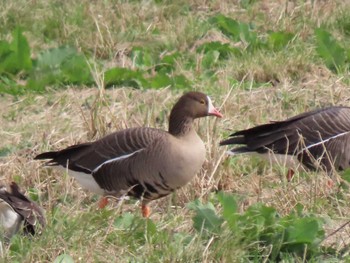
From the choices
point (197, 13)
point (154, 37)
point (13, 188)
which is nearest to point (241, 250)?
point (13, 188)

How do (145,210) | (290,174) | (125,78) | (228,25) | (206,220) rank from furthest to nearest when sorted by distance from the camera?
(228,25) → (125,78) → (290,174) → (145,210) → (206,220)

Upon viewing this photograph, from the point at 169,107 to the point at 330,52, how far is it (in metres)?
1.76

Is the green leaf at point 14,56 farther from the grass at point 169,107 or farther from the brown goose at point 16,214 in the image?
the brown goose at point 16,214

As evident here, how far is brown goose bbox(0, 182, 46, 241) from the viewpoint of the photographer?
669cm

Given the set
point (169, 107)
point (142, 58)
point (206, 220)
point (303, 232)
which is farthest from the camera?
point (142, 58)

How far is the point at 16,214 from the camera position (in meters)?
6.79

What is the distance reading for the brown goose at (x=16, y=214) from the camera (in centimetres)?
669

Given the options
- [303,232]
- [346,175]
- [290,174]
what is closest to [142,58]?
[290,174]

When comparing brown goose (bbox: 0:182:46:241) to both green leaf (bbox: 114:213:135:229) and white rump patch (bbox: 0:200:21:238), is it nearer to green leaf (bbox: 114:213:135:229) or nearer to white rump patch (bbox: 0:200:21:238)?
white rump patch (bbox: 0:200:21:238)

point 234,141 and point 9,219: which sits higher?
point 9,219

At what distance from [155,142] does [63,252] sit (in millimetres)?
1806

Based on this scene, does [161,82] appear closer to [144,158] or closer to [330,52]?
[330,52]

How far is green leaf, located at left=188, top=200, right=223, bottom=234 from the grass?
37mm

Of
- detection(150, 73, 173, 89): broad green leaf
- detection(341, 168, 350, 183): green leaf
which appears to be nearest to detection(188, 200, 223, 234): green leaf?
detection(341, 168, 350, 183): green leaf
